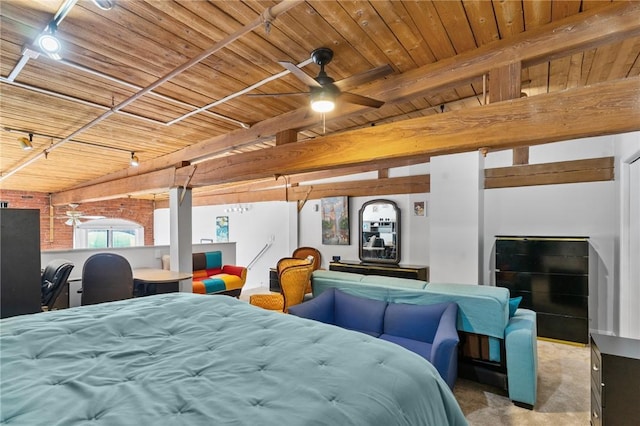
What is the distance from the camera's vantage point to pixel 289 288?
394cm

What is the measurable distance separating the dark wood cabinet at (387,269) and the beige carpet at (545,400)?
2.19 metres

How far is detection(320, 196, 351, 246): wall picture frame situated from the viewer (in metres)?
6.62

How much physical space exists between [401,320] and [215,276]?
4058 millimetres

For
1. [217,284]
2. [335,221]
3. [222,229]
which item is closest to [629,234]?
[335,221]

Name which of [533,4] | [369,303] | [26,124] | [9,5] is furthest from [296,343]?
[26,124]

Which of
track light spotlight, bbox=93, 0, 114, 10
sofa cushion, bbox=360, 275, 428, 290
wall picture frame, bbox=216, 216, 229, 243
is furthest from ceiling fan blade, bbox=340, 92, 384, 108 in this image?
wall picture frame, bbox=216, 216, 229, 243

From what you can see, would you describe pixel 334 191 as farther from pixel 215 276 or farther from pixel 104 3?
pixel 104 3

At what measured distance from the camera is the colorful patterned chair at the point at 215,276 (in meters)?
5.51

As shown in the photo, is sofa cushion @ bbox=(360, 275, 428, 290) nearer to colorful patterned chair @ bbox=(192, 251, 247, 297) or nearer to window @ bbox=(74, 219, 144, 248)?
colorful patterned chair @ bbox=(192, 251, 247, 297)

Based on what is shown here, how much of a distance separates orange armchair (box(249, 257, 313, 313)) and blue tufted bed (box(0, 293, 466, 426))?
2129 mm

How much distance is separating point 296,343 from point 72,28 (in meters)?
2.51


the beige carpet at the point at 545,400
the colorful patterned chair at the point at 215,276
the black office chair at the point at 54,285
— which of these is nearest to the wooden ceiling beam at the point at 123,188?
the colorful patterned chair at the point at 215,276

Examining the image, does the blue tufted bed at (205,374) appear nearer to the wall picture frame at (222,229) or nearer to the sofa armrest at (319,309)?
the sofa armrest at (319,309)

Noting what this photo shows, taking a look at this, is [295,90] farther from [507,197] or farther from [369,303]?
[507,197]
